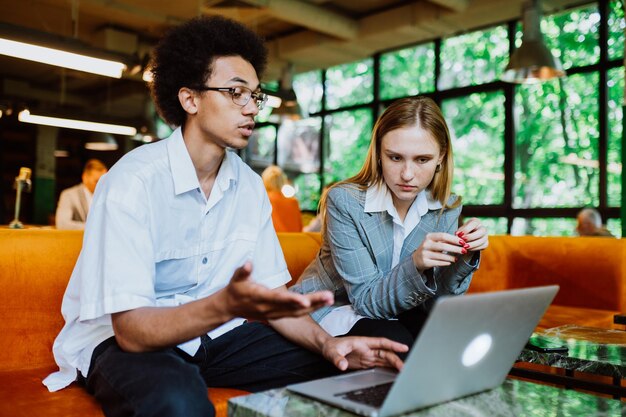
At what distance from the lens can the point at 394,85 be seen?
329 inches

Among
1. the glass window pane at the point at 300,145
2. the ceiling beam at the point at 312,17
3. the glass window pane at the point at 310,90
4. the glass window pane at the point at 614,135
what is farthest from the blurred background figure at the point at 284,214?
the glass window pane at the point at 310,90

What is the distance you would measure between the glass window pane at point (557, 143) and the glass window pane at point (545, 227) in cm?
18

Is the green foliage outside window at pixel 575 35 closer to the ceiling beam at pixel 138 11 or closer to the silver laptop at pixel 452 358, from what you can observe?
the ceiling beam at pixel 138 11

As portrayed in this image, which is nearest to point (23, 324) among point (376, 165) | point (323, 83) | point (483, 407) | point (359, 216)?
point (359, 216)

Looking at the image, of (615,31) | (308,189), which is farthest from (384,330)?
(308,189)

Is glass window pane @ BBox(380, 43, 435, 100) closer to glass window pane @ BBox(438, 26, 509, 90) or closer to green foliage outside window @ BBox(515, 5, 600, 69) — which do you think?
glass window pane @ BBox(438, 26, 509, 90)

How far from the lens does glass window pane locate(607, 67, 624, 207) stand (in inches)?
243

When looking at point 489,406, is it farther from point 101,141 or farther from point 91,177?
point 101,141

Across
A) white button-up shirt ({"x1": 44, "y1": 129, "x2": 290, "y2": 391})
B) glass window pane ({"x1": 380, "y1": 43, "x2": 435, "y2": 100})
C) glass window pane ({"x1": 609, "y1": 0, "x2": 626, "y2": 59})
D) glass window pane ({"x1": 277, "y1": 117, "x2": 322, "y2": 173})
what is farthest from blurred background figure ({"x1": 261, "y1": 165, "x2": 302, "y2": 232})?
glass window pane ({"x1": 277, "y1": 117, "x2": 322, "y2": 173})

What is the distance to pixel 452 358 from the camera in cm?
102

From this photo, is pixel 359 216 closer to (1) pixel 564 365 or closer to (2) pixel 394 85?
(1) pixel 564 365

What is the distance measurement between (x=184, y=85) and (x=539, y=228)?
576cm

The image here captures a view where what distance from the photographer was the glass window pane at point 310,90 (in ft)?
30.8

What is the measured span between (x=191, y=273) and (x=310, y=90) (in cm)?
817
